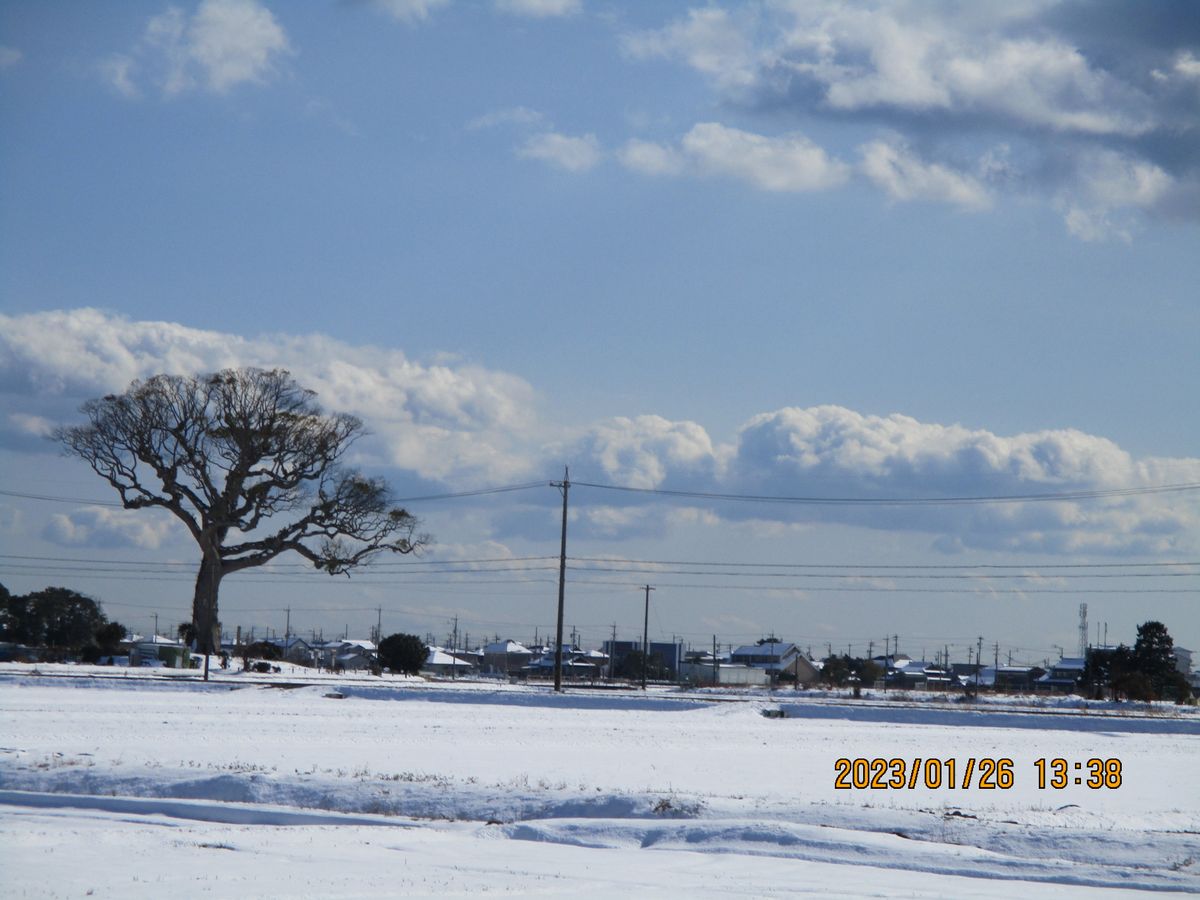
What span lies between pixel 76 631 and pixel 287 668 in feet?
150

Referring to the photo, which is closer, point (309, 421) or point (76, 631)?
point (309, 421)

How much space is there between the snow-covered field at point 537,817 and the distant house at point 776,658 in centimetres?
10377

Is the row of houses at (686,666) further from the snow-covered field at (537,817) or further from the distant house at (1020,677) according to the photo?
the snow-covered field at (537,817)

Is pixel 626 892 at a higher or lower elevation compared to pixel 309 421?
lower

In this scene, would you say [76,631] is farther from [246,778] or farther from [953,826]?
[953,826]

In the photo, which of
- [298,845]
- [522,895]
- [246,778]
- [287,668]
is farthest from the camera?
[287,668]

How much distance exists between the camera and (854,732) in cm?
3114

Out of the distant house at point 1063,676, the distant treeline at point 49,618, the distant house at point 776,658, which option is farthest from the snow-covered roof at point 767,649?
the distant treeline at point 49,618

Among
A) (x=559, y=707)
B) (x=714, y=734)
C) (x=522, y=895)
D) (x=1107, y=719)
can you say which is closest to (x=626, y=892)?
(x=522, y=895)

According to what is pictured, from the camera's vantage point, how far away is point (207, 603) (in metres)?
56.5

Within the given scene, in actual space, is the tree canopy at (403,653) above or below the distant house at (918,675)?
above

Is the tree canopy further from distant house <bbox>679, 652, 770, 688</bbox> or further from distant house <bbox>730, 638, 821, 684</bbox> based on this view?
distant house <bbox>730, 638, 821, 684</bbox>

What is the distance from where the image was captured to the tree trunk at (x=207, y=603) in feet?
185
